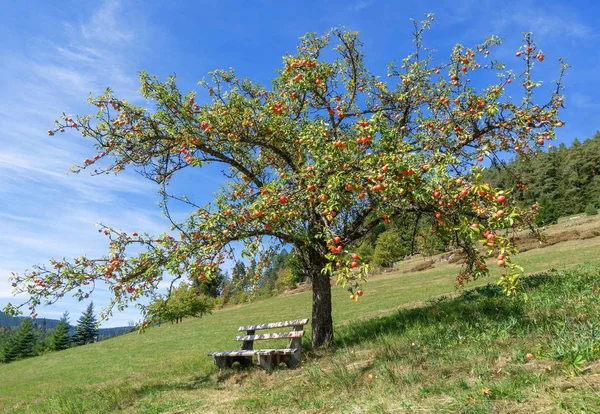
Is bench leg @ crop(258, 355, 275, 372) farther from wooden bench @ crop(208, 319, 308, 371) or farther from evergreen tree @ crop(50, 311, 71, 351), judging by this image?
evergreen tree @ crop(50, 311, 71, 351)

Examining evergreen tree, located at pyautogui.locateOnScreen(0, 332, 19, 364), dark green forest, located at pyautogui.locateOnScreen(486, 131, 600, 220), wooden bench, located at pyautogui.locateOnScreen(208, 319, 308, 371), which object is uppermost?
dark green forest, located at pyautogui.locateOnScreen(486, 131, 600, 220)

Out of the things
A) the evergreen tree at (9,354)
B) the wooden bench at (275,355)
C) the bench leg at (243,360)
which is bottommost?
the evergreen tree at (9,354)

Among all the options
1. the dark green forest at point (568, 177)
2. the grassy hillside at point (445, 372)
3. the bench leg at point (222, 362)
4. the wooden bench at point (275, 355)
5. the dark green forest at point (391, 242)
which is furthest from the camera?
the dark green forest at point (568, 177)

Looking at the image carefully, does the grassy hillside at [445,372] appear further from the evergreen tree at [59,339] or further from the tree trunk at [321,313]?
the evergreen tree at [59,339]

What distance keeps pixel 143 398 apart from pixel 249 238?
176 inches

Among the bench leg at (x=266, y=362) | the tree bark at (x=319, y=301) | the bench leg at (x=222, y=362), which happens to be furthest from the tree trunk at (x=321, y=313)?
the bench leg at (x=222, y=362)

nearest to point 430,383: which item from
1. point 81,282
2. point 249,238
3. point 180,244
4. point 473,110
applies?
point 249,238

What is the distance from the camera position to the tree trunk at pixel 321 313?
996cm

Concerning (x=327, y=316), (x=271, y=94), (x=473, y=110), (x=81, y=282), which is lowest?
(x=327, y=316)

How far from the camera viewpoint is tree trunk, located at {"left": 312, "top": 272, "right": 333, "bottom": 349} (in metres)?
9.96

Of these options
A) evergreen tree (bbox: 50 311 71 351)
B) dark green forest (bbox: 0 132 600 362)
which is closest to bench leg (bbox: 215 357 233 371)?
dark green forest (bbox: 0 132 600 362)

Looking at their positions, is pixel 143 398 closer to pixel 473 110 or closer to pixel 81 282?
pixel 81 282

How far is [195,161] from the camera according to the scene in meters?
8.59

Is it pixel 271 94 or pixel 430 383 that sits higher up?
pixel 271 94
